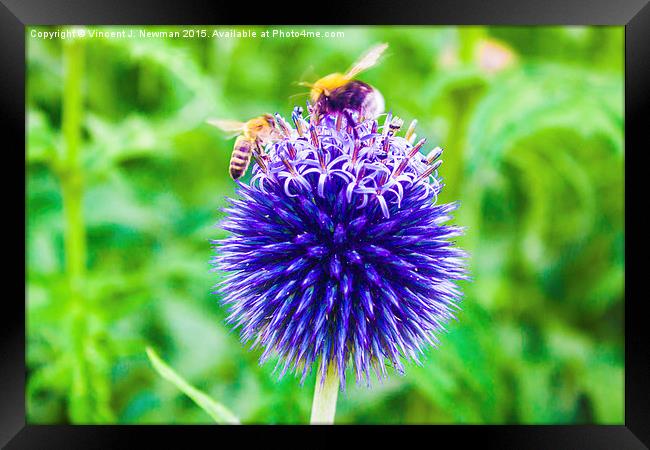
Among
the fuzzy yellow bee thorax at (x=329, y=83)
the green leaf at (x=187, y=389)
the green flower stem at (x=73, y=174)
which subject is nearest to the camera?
the green leaf at (x=187, y=389)

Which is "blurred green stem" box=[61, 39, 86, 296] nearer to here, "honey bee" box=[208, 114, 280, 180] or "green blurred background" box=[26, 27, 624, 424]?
"green blurred background" box=[26, 27, 624, 424]

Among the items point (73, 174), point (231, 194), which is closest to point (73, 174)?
point (73, 174)

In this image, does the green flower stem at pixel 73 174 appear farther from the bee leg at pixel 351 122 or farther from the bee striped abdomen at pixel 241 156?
the bee leg at pixel 351 122

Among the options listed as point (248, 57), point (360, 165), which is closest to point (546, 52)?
point (248, 57)

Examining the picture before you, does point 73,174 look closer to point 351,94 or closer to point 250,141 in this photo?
point 250,141

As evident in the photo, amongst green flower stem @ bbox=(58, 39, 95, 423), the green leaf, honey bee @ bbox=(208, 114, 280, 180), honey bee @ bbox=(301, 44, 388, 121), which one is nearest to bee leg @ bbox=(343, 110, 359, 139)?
honey bee @ bbox=(301, 44, 388, 121)

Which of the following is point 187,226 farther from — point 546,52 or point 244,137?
point 546,52
